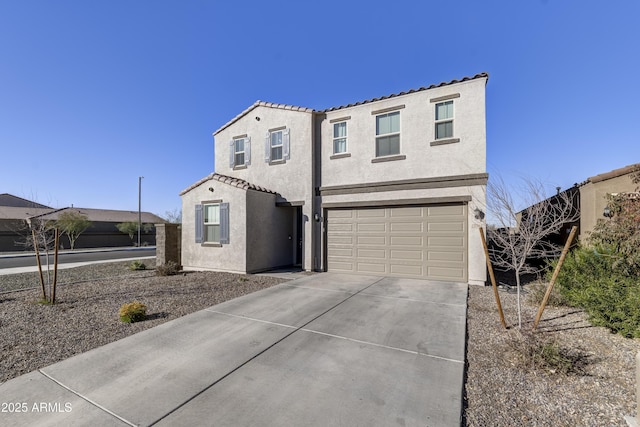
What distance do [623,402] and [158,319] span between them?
6.85m

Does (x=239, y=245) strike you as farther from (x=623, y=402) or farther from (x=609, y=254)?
(x=609, y=254)

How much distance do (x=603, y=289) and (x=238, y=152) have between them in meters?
12.5

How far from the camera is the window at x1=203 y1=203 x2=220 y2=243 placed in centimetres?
1040

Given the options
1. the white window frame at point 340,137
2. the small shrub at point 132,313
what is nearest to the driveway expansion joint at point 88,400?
the small shrub at point 132,313

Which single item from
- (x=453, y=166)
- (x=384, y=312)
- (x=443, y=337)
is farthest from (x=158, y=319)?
(x=453, y=166)

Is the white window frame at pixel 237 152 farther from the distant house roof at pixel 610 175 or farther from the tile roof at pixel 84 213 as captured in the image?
the tile roof at pixel 84 213

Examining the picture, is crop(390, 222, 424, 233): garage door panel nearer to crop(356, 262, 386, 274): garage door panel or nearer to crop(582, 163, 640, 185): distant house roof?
crop(356, 262, 386, 274): garage door panel

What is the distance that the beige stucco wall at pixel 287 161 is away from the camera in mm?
10273

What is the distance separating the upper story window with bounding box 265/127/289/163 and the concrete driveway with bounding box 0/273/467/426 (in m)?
7.24

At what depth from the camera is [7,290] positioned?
7.69m

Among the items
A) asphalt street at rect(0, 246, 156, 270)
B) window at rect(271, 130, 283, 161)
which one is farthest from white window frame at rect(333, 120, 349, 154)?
asphalt street at rect(0, 246, 156, 270)

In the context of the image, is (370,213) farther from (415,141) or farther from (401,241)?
(415,141)

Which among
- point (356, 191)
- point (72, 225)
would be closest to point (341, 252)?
point (356, 191)

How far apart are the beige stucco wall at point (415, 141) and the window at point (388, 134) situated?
0.54ft
